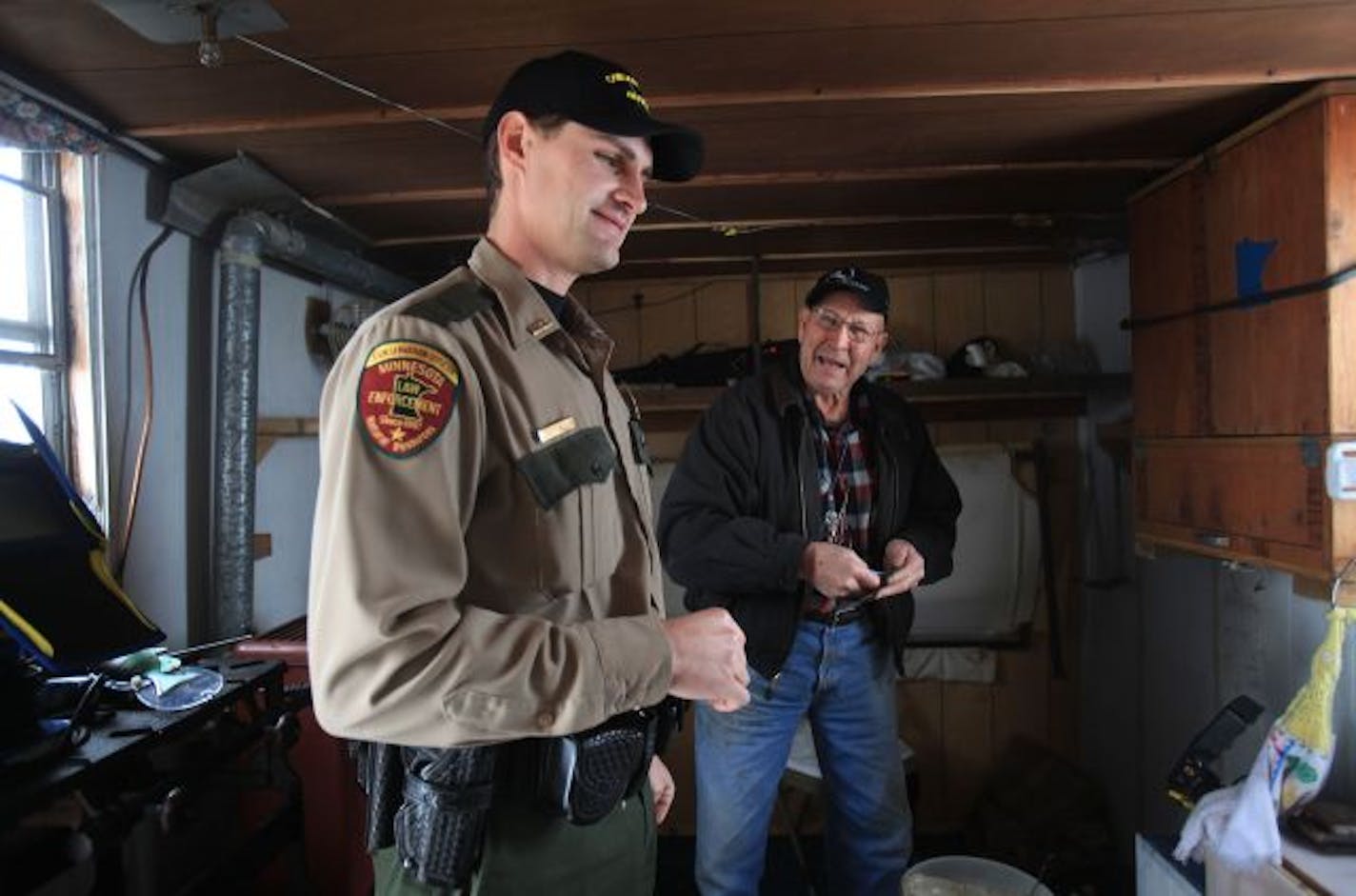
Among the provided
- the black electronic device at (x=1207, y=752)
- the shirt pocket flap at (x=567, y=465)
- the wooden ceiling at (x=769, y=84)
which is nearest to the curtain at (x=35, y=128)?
the wooden ceiling at (x=769, y=84)

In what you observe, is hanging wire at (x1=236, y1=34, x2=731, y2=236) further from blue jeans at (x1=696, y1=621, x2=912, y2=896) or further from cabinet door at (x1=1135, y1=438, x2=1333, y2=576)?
cabinet door at (x1=1135, y1=438, x2=1333, y2=576)

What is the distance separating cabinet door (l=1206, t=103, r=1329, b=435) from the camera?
4.36 feet

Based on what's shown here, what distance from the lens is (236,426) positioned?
1660 mm

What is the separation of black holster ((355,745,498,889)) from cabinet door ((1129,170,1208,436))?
1657 millimetres

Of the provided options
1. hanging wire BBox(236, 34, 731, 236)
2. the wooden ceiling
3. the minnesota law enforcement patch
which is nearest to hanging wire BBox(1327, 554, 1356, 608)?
the wooden ceiling

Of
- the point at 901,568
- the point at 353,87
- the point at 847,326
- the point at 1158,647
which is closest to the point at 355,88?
the point at 353,87

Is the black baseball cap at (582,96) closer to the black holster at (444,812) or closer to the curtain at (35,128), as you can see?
the black holster at (444,812)

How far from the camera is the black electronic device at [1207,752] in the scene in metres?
1.51

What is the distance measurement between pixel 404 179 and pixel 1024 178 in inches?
A: 58.4

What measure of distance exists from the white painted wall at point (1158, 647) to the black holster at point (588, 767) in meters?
1.42

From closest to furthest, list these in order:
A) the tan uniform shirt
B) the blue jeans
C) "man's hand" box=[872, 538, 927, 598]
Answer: the tan uniform shirt < "man's hand" box=[872, 538, 927, 598] < the blue jeans

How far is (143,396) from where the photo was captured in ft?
5.02

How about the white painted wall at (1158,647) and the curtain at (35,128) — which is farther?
the white painted wall at (1158,647)

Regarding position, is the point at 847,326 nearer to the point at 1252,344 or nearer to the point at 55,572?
the point at 1252,344
